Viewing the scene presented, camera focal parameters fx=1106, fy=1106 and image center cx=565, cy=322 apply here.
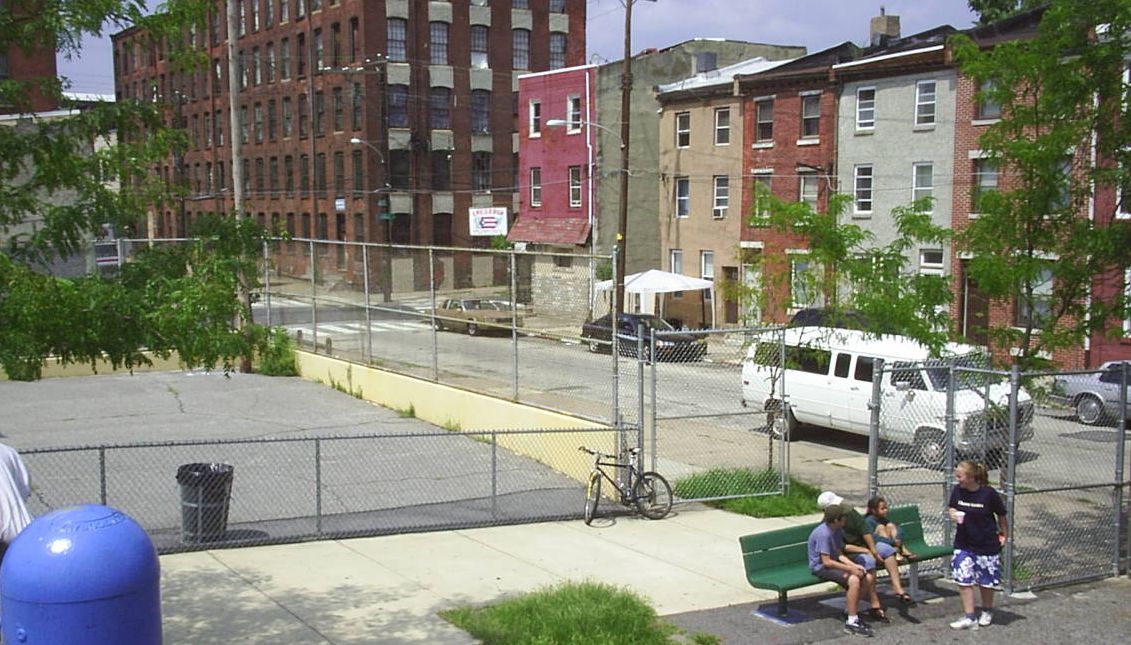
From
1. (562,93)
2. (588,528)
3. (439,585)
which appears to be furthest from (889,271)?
(562,93)

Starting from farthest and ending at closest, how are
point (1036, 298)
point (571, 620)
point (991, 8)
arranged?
1. point (991, 8)
2. point (1036, 298)
3. point (571, 620)

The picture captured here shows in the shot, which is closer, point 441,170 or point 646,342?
point 646,342

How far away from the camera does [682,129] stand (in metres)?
42.2

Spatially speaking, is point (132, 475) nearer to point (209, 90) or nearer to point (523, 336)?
point (523, 336)

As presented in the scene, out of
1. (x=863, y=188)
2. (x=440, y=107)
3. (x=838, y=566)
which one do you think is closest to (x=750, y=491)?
(x=838, y=566)

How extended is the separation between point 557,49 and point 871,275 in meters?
51.6

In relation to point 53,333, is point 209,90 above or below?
above

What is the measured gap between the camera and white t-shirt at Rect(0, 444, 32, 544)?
6043 mm

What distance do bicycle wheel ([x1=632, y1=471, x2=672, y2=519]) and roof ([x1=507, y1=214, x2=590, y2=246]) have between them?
31.9 metres

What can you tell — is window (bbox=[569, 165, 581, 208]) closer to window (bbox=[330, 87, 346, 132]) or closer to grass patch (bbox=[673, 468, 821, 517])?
window (bbox=[330, 87, 346, 132])

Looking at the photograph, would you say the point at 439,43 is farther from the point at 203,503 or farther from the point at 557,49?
the point at 203,503

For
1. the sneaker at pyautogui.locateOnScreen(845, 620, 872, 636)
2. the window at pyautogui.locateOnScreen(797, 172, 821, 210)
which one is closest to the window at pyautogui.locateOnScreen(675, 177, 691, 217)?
the window at pyautogui.locateOnScreen(797, 172, 821, 210)

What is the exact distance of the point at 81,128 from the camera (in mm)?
8555

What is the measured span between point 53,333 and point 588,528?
7.79m
